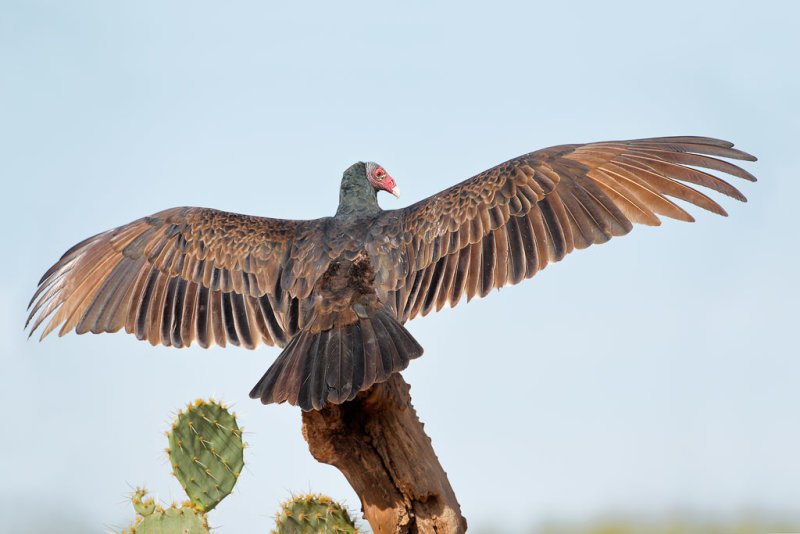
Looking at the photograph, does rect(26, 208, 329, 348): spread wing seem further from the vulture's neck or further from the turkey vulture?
the vulture's neck

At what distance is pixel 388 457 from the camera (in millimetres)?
3230

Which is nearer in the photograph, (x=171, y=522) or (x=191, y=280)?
(x=171, y=522)

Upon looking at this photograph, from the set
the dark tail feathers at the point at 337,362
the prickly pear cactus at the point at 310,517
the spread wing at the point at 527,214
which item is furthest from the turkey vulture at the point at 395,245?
the prickly pear cactus at the point at 310,517

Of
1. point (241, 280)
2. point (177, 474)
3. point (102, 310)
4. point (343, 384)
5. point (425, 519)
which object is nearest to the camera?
point (343, 384)

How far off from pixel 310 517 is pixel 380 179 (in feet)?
7.24

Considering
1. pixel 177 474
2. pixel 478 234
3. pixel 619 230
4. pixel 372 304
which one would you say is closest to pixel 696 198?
pixel 619 230

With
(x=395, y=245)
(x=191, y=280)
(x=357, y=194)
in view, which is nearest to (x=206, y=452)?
(x=191, y=280)

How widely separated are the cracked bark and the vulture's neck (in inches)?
50.6

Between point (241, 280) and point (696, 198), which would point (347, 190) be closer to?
point (241, 280)

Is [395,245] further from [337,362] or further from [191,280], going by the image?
[191,280]

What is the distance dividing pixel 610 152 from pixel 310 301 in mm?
1794

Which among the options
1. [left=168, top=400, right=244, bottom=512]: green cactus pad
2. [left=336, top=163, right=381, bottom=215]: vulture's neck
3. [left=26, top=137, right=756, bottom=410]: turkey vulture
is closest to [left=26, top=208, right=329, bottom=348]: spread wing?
[left=26, top=137, right=756, bottom=410]: turkey vulture

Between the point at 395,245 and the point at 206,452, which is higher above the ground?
→ the point at 395,245

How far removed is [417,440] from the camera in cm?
329
